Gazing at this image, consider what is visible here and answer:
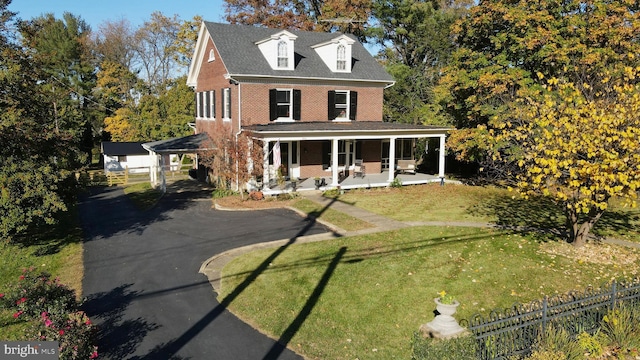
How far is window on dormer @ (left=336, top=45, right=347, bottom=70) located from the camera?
28.3 m

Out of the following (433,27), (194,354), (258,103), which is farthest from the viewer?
(433,27)

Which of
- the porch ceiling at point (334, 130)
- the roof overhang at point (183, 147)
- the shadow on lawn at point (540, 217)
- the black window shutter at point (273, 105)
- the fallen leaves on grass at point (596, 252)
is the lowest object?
the fallen leaves on grass at point (596, 252)

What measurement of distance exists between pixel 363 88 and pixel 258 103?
745 centimetres

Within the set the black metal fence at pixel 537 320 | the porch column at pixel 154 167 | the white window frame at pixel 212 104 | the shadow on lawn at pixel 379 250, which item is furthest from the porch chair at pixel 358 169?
the black metal fence at pixel 537 320

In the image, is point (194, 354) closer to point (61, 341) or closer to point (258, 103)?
point (61, 341)

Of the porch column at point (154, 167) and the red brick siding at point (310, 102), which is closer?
the red brick siding at point (310, 102)

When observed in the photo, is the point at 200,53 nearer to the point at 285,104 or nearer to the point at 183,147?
the point at 183,147

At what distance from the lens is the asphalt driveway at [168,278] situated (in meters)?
9.20

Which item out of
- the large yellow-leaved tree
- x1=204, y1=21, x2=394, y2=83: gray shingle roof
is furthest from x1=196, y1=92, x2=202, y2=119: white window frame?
the large yellow-leaved tree

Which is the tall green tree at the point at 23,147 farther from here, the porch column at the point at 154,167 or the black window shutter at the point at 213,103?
the porch column at the point at 154,167

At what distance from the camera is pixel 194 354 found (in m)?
8.82

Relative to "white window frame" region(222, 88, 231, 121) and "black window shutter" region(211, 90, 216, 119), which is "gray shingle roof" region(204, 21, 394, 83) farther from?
"black window shutter" region(211, 90, 216, 119)

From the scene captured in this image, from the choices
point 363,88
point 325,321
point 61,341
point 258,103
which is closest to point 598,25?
point 363,88

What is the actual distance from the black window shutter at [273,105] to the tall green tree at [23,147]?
12.0 m
